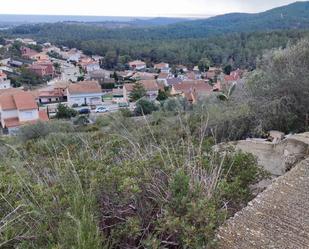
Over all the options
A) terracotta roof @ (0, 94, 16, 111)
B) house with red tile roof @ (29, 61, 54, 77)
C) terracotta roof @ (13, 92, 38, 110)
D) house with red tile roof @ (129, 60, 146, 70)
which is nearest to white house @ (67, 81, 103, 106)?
terracotta roof @ (13, 92, 38, 110)

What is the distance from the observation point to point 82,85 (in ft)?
114

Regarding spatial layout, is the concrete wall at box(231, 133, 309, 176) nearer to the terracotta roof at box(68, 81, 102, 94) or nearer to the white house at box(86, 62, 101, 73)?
the terracotta roof at box(68, 81, 102, 94)

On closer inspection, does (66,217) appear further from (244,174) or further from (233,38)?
(233,38)

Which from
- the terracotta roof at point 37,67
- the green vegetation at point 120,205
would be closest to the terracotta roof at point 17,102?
the green vegetation at point 120,205

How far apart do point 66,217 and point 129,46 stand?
62898 mm

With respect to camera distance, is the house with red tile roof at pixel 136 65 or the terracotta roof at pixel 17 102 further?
the house with red tile roof at pixel 136 65

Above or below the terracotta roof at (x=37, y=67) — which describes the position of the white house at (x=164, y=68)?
below

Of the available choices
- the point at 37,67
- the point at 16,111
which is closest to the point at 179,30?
the point at 37,67

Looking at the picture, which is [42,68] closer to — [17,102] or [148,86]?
[148,86]

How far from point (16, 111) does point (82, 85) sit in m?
9.93

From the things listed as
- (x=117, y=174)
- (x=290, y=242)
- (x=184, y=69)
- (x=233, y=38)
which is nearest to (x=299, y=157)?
(x=290, y=242)

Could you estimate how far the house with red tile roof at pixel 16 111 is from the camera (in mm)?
24906

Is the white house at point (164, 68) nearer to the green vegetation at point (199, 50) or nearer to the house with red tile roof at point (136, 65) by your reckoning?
the house with red tile roof at point (136, 65)

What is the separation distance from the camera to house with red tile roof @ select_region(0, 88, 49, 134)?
24906mm
